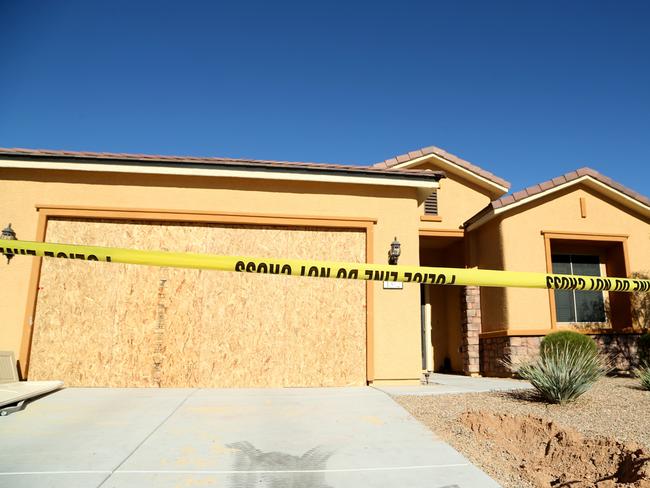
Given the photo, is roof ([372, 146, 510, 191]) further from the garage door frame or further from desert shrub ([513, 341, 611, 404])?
desert shrub ([513, 341, 611, 404])

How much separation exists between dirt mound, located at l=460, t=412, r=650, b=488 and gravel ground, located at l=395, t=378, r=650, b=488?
0.62ft

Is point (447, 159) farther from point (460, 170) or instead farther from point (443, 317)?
point (443, 317)

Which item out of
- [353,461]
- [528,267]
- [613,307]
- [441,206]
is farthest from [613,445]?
[441,206]

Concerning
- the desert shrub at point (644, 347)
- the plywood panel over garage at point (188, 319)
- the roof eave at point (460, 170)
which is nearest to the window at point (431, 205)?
the roof eave at point (460, 170)

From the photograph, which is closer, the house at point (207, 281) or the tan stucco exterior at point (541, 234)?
the house at point (207, 281)

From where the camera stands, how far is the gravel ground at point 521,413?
4449mm

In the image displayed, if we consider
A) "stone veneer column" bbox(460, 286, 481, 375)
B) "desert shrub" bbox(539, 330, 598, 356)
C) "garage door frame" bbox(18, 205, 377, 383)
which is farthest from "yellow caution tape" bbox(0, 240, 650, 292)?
"stone veneer column" bbox(460, 286, 481, 375)

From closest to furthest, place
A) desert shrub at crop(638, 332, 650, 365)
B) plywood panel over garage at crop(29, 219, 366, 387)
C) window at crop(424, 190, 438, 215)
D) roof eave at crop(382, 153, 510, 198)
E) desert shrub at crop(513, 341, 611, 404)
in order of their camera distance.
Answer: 1. desert shrub at crop(513, 341, 611, 404)
2. plywood panel over garage at crop(29, 219, 366, 387)
3. desert shrub at crop(638, 332, 650, 365)
4. window at crop(424, 190, 438, 215)
5. roof eave at crop(382, 153, 510, 198)

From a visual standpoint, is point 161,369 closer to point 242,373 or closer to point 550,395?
point 242,373

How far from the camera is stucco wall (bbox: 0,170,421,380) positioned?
850cm

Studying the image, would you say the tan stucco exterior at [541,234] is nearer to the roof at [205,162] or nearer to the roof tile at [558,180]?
the roof tile at [558,180]

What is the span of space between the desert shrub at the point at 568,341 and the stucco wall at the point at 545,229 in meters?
1.07

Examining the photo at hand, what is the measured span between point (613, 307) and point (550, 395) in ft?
21.8

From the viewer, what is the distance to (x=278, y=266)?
520cm
